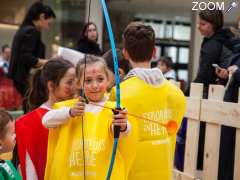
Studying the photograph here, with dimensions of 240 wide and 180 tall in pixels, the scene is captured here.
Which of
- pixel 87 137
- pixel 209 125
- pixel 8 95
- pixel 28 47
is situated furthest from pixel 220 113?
pixel 8 95

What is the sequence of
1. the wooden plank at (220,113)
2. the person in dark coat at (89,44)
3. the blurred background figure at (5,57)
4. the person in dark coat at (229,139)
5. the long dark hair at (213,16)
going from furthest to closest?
the blurred background figure at (5,57) < the person in dark coat at (89,44) < the long dark hair at (213,16) < the person in dark coat at (229,139) < the wooden plank at (220,113)

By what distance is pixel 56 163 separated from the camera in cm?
205

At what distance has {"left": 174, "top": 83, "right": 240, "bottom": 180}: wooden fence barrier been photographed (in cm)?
290

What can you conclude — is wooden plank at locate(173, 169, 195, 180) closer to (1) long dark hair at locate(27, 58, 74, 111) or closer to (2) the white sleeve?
(1) long dark hair at locate(27, 58, 74, 111)

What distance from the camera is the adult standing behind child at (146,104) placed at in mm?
2168

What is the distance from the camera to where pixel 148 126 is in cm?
219

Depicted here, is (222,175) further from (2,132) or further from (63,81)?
(2,132)

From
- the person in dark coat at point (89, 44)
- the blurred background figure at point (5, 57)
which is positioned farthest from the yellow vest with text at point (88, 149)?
the blurred background figure at point (5, 57)

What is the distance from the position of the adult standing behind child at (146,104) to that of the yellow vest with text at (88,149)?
145 millimetres

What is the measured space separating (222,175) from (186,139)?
0.40 m

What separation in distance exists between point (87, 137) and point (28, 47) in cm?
206

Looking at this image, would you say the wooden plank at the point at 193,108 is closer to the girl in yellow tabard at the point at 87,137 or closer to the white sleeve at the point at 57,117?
the girl in yellow tabard at the point at 87,137

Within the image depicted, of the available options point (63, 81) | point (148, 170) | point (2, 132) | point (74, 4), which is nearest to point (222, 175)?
point (148, 170)

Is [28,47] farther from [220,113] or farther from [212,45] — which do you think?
[220,113]
